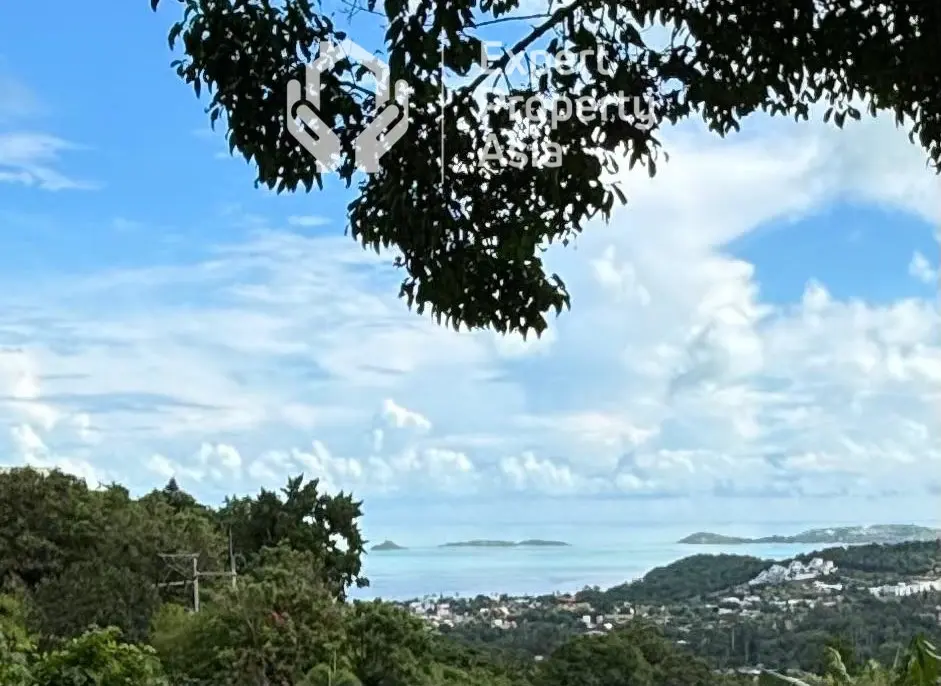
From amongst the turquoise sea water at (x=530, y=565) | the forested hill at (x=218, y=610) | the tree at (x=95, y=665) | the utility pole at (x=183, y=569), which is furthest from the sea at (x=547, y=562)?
the utility pole at (x=183, y=569)

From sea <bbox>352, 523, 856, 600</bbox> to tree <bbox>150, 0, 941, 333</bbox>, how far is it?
6.26 feet

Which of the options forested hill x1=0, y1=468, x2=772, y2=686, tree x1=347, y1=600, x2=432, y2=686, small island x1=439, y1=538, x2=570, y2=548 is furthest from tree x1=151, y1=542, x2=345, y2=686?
small island x1=439, y1=538, x2=570, y2=548

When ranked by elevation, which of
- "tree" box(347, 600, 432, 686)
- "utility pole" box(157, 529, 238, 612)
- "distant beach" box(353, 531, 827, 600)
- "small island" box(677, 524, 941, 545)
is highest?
"small island" box(677, 524, 941, 545)

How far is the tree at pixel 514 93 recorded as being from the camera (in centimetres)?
129

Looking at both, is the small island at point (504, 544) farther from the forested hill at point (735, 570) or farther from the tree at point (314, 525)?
the tree at point (314, 525)

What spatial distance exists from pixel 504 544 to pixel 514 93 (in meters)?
2.89

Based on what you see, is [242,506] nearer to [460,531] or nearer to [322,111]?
[460,531]

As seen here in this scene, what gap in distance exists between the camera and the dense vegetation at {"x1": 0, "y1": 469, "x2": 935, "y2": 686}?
3.64 metres

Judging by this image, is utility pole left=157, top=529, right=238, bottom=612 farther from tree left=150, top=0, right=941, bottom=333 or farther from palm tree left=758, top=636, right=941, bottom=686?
tree left=150, top=0, right=941, bottom=333

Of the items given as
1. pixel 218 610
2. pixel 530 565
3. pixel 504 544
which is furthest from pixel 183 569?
pixel 530 565

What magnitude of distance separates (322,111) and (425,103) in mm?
135

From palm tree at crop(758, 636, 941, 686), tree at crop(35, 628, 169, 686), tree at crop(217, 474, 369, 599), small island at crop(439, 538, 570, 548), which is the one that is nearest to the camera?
palm tree at crop(758, 636, 941, 686)

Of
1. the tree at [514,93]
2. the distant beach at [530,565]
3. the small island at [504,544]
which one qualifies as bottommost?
the distant beach at [530,565]

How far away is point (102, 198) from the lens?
5.14 metres
